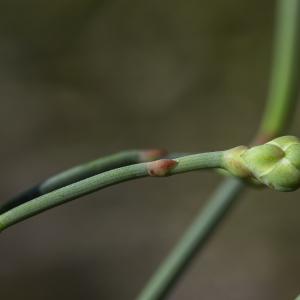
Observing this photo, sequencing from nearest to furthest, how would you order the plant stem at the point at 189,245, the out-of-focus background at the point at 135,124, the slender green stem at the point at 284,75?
the plant stem at the point at 189,245 → the slender green stem at the point at 284,75 → the out-of-focus background at the point at 135,124

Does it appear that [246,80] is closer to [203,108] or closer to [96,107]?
[203,108]

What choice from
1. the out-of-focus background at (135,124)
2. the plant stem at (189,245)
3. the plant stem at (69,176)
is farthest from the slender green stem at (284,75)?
the out-of-focus background at (135,124)

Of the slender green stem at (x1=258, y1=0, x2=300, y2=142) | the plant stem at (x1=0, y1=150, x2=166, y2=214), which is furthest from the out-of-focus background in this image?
the plant stem at (x1=0, y1=150, x2=166, y2=214)

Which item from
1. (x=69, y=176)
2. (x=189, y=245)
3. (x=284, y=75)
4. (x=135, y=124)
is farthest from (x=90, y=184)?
(x=135, y=124)

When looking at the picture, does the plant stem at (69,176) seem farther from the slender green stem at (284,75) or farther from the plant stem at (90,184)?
the slender green stem at (284,75)

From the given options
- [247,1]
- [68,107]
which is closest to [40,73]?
[68,107]

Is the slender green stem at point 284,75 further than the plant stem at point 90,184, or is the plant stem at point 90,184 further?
the slender green stem at point 284,75

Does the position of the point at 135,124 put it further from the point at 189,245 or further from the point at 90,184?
the point at 90,184

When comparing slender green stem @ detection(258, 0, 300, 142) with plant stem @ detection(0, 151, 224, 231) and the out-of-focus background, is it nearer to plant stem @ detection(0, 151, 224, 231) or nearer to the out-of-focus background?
plant stem @ detection(0, 151, 224, 231)
